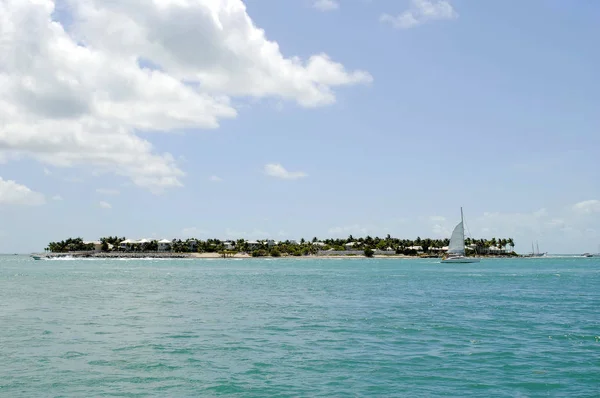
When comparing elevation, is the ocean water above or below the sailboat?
below

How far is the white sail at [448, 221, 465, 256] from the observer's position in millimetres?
193500

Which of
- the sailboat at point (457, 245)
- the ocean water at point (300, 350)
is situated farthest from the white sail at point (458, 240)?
the ocean water at point (300, 350)

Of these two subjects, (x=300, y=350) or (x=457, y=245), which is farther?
(x=457, y=245)

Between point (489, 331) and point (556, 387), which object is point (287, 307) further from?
point (556, 387)

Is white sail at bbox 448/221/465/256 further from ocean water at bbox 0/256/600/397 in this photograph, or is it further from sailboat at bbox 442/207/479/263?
ocean water at bbox 0/256/600/397

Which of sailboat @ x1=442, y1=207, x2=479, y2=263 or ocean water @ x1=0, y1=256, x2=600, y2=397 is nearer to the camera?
ocean water @ x1=0, y1=256, x2=600, y2=397

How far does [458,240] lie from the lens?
19638 centimetres

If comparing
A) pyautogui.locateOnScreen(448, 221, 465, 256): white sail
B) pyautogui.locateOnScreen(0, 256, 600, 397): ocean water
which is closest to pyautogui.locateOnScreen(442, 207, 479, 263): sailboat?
pyautogui.locateOnScreen(448, 221, 465, 256): white sail

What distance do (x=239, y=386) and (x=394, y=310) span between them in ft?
94.4

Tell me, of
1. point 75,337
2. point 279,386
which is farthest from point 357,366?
point 75,337

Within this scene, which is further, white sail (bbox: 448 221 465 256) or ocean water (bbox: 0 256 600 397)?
white sail (bbox: 448 221 465 256)

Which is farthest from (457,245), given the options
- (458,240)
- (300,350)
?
(300,350)

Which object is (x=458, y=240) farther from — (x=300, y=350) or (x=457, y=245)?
(x=300, y=350)

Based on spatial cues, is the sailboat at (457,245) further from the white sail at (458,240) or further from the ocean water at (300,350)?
the ocean water at (300,350)
